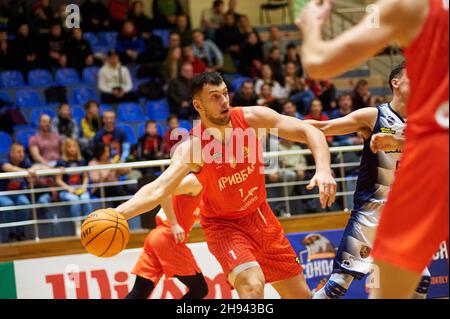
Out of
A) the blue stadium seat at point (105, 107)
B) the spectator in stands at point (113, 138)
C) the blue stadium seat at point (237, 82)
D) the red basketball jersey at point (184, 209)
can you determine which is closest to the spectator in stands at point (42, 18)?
the blue stadium seat at point (105, 107)

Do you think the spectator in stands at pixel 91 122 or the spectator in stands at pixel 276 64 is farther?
the spectator in stands at pixel 276 64

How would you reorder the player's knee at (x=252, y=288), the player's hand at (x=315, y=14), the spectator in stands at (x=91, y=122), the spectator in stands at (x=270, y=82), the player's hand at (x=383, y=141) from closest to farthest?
the player's hand at (x=315, y=14)
the player's hand at (x=383, y=141)
the player's knee at (x=252, y=288)
the spectator in stands at (x=91, y=122)
the spectator in stands at (x=270, y=82)

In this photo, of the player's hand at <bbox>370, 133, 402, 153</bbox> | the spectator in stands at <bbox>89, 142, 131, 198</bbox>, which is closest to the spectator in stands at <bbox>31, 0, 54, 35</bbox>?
the spectator in stands at <bbox>89, 142, 131, 198</bbox>

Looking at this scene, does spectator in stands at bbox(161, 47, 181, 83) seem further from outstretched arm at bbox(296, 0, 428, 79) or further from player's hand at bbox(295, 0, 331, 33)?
outstretched arm at bbox(296, 0, 428, 79)

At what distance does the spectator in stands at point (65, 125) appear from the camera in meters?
10.8

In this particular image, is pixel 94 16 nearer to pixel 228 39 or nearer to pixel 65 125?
pixel 228 39

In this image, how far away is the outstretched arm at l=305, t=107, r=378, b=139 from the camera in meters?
5.68

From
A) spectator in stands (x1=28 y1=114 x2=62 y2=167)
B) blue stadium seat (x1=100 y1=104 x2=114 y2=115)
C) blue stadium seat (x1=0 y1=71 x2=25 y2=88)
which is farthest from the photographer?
blue stadium seat (x1=0 y1=71 x2=25 y2=88)

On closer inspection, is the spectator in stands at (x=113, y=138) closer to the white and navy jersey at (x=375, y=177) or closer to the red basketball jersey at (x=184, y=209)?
the red basketball jersey at (x=184, y=209)

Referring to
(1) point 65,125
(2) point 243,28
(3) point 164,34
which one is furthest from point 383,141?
(3) point 164,34

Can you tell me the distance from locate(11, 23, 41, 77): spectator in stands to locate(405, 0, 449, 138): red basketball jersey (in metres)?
10.6

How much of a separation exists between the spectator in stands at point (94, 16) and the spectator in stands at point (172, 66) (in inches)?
74.6

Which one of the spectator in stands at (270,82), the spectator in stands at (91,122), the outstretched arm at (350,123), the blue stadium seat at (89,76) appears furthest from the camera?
the blue stadium seat at (89,76)
